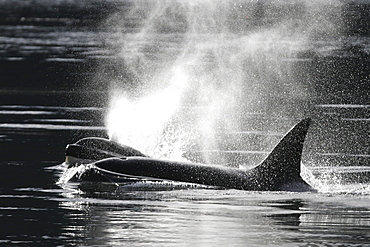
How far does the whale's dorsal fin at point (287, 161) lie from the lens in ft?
84.8

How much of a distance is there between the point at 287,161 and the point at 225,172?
1.44 meters

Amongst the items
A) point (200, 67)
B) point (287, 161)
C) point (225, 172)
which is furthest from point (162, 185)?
point (200, 67)

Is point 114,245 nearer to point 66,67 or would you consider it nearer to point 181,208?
point 181,208

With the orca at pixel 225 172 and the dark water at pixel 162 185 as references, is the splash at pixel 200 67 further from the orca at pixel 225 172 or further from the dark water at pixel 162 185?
the orca at pixel 225 172

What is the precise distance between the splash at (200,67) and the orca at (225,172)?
22.8 ft

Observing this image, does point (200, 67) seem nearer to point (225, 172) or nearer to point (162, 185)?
point (225, 172)

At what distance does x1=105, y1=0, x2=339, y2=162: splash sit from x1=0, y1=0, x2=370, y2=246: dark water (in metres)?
0.76

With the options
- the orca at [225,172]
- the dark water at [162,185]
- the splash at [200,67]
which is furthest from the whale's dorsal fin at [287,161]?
the splash at [200,67]

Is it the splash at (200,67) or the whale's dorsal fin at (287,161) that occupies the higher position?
the splash at (200,67)

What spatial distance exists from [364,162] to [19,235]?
44.7 ft

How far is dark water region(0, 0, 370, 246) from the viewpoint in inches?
807

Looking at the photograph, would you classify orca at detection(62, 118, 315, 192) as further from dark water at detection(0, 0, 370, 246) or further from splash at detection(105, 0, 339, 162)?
splash at detection(105, 0, 339, 162)

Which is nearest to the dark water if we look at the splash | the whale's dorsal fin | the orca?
the orca

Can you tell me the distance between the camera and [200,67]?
202 feet
